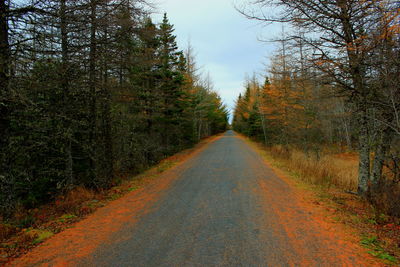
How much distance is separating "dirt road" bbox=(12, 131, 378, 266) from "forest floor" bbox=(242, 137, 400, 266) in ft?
1.09

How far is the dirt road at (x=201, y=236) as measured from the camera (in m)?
3.06

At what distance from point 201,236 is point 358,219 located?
3524 millimetres

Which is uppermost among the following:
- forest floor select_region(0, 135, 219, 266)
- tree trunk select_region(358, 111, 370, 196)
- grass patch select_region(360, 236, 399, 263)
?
tree trunk select_region(358, 111, 370, 196)

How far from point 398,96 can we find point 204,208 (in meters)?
4.98

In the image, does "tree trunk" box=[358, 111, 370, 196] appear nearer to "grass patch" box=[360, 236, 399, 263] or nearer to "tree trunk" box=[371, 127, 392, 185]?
"tree trunk" box=[371, 127, 392, 185]

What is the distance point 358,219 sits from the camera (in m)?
4.38

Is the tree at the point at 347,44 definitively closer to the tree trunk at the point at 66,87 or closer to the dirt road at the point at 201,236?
the dirt road at the point at 201,236

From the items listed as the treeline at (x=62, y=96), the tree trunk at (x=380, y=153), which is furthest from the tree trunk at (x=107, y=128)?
the tree trunk at (x=380, y=153)

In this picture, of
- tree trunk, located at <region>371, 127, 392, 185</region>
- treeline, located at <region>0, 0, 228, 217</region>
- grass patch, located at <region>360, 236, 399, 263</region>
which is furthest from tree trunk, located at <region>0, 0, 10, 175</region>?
tree trunk, located at <region>371, 127, 392, 185</region>

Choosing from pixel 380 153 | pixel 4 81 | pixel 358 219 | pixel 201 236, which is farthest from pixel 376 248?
pixel 4 81

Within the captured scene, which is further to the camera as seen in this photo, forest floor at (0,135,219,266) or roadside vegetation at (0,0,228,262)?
roadside vegetation at (0,0,228,262)

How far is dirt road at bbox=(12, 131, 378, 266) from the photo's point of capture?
120 inches

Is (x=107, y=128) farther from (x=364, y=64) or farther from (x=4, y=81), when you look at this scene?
(x=364, y=64)

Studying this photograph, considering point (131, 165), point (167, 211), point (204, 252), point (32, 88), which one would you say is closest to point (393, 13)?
point (204, 252)
